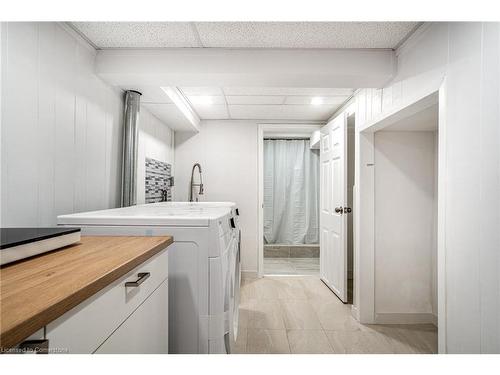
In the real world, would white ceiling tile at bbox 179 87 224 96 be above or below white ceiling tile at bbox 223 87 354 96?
above

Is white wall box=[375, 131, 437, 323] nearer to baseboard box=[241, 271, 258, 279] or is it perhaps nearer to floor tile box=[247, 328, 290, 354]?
floor tile box=[247, 328, 290, 354]

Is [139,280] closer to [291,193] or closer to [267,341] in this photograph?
[267,341]

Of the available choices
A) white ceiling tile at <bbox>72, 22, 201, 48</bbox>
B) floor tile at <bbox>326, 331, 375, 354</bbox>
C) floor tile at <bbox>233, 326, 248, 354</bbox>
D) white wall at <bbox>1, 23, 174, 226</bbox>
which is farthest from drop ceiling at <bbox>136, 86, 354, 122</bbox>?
floor tile at <bbox>326, 331, 375, 354</bbox>

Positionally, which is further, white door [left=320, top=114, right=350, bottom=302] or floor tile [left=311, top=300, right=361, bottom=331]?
white door [left=320, top=114, right=350, bottom=302]

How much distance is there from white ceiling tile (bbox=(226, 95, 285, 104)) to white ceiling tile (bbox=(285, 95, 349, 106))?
9 cm

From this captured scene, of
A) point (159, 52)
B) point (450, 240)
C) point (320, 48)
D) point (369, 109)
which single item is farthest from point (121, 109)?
point (450, 240)

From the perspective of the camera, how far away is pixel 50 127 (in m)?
1.43

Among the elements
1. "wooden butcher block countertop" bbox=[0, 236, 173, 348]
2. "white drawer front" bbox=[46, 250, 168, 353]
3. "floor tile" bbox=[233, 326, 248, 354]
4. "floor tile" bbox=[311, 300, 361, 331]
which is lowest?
"floor tile" bbox=[311, 300, 361, 331]

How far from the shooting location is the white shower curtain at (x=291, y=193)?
5.25 m

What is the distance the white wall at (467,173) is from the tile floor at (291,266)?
263cm

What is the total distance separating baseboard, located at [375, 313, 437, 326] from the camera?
2.48m

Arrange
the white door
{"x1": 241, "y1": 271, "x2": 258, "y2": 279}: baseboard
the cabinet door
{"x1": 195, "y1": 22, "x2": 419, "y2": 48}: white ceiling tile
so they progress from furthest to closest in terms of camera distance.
Result: {"x1": 241, "y1": 271, "x2": 258, "y2": 279}: baseboard, the white door, {"x1": 195, "y1": 22, "x2": 419, "y2": 48}: white ceiling tile, the cabinet door

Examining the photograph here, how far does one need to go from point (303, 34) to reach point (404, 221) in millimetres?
1866

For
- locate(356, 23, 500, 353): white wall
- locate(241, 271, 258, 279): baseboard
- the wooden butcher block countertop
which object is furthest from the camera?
locate(241, 271, 258, 279): baseboard
